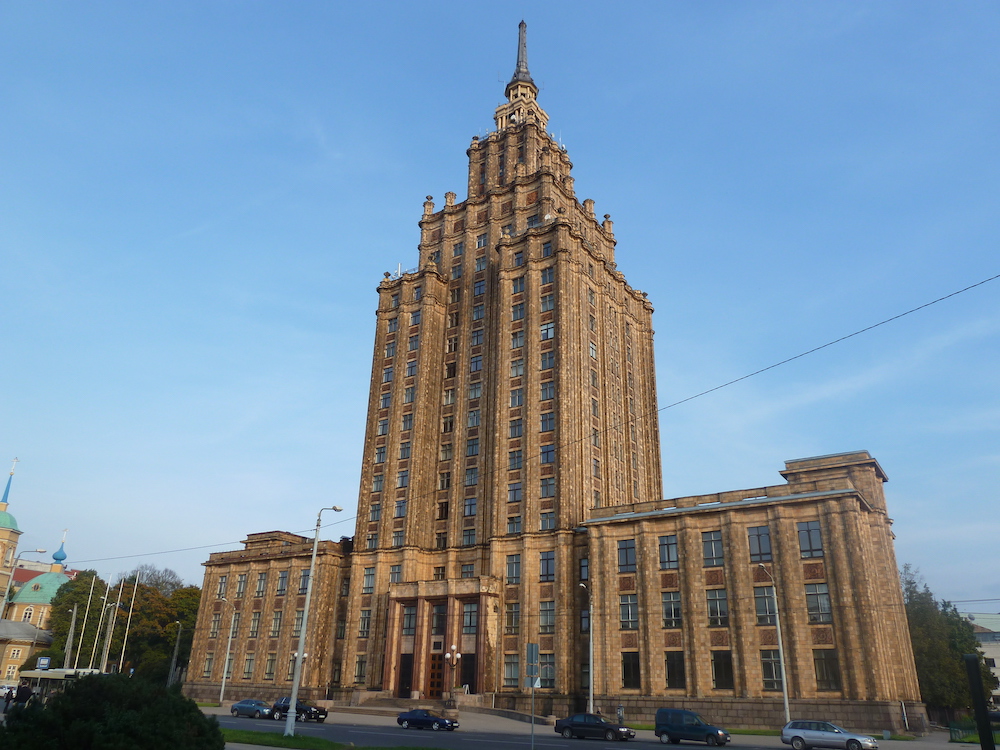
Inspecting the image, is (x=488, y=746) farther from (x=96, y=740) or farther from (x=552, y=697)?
(x=552, y=697)

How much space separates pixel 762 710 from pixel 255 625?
5686 centimetres

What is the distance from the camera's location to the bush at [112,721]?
16.1 metres

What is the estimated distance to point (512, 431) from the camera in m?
74.4

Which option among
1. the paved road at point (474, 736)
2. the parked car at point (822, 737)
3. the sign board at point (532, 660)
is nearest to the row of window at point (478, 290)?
the paved road at point (474, 736)

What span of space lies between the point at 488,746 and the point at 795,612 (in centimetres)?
2967

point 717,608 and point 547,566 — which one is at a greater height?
point 547,566

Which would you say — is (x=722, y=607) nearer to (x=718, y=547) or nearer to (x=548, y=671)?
(x=718, y=547)

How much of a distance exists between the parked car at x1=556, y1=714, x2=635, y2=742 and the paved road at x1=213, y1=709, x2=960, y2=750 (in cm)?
67

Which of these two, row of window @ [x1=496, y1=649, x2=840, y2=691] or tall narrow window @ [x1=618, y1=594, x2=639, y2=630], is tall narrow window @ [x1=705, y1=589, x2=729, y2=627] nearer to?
row of window @ [x1=496, y1=649, x2=840, y2=691]

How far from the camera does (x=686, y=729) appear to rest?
39.5 metres

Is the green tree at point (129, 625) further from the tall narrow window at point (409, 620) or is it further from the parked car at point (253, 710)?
the parked car at point (253, 710)

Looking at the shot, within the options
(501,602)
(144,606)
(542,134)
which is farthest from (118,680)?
(144,606)

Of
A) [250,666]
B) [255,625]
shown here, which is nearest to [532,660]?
[250,666]

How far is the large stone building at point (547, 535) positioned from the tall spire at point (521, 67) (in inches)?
21.7
